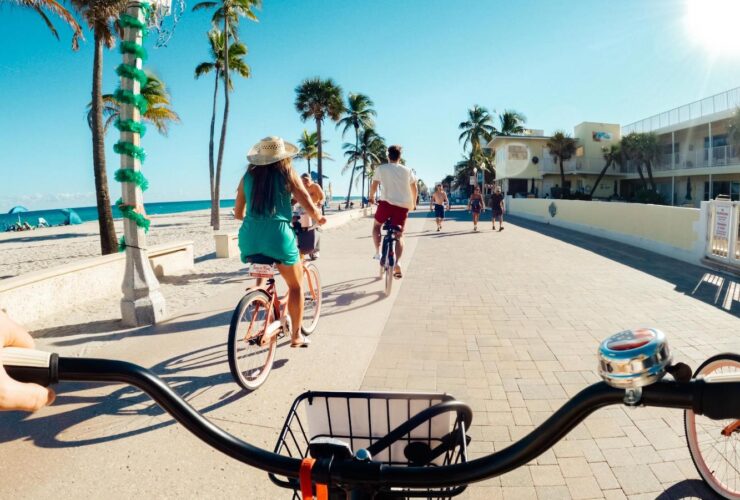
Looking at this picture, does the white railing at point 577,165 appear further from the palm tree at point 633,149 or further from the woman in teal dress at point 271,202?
the woman in teal dress at point 271,202

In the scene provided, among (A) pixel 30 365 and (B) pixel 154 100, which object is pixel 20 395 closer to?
(A) pixel 30 365

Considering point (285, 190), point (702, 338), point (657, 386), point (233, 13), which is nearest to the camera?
point (657, 386)

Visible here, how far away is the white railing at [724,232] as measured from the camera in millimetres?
8250

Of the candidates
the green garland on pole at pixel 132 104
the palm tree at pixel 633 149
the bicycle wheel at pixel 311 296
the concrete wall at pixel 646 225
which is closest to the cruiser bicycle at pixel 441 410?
the bicycle wheel at pixel 311 296

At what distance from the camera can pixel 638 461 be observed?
2713 mm

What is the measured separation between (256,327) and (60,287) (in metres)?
4.25

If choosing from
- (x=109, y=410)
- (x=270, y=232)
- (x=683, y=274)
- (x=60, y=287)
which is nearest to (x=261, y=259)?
(x=270, y=232)

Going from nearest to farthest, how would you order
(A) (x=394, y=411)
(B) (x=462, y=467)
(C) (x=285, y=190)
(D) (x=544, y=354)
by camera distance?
1. (B) (x=462, y=467)
2. (A) (x=394, y=411)
3. (C) (x=285, y=190)
4. (D) (x=544, y=354)

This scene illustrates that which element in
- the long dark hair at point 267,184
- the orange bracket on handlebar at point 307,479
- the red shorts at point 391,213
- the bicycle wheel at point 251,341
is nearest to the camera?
the orange bracket on handlebar at point 307,479

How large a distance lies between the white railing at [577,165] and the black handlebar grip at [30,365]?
4528 centimetres

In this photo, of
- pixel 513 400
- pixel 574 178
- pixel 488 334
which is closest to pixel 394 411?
pixel 513 400

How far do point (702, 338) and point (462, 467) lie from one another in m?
5.26

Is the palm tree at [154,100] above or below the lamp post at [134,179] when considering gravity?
above

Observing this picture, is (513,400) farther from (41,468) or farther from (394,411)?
(41,468)
